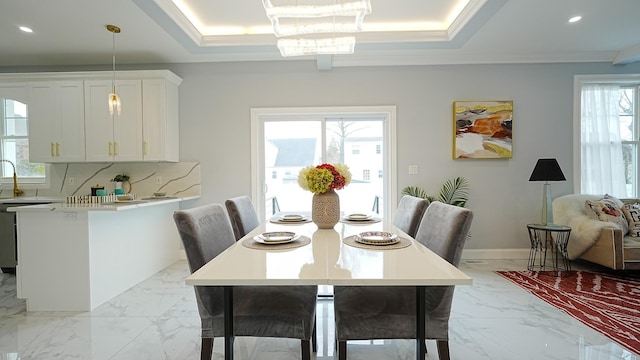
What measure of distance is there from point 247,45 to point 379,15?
4.76 feet

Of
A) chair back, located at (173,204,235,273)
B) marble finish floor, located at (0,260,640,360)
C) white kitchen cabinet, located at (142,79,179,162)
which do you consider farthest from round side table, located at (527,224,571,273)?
white kitchen cabinet, located at (142,79,179,162)

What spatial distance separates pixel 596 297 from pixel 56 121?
19.0 ft

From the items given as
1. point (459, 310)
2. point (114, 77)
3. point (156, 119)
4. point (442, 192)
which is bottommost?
point (459, 310)

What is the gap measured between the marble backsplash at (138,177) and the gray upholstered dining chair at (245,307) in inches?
105

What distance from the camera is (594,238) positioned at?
10.2 feet

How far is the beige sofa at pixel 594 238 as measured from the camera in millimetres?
2963

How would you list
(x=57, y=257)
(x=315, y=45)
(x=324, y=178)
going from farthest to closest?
(x=57, y=257)
(x=315, y=45)
(x=324, y=178)

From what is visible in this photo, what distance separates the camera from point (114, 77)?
357 cm

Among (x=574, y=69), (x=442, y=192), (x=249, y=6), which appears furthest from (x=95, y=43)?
(x=574, y=69)

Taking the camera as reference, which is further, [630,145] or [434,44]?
[630,145]

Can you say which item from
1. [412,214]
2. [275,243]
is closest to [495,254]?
[412,214]

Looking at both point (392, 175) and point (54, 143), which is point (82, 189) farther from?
point (392, 175)

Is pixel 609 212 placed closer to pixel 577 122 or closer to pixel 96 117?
pixel 577 122

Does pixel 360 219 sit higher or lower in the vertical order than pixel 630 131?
lower
